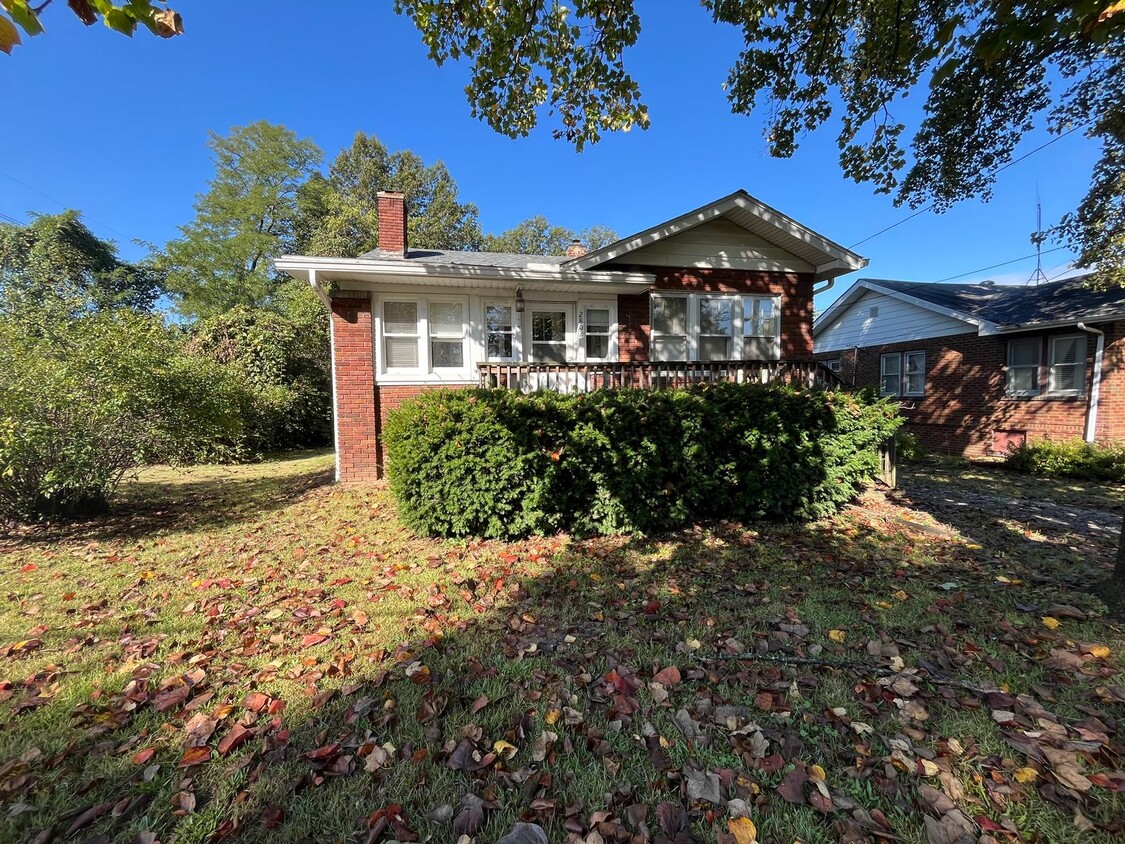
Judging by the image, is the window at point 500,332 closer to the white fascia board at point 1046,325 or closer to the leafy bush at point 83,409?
the leafy bush at point 83,409

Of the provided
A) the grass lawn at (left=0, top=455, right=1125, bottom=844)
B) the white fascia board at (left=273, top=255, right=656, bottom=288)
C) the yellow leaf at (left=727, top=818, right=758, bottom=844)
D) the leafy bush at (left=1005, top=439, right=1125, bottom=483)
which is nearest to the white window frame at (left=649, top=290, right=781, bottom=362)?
the white fascia board at (left=273, top=255, right=656, bottom=288)

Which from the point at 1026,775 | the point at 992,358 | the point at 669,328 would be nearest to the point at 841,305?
the point at 992,358

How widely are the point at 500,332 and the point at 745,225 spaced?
6.11 m

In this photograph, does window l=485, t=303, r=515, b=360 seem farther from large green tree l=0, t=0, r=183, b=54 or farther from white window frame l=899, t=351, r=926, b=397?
white window frame l=899, t=351, r=926, b=397

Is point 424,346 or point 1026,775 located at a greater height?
point 424,346

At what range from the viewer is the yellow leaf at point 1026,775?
1897mm

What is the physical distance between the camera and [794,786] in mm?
1889

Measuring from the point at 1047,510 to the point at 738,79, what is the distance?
763 cm

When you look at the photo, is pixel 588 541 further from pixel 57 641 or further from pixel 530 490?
pixel 57 641

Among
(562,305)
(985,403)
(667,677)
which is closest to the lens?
(667,677)

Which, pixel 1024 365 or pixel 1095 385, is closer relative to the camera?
pixel 1095 385

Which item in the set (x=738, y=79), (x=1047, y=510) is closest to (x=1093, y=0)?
(x=738, y=79)

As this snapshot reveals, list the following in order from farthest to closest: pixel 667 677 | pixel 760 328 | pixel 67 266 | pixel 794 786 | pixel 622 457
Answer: pixel 67 266
pixel 760 328
pixel 622 457
pixel 667 677
pixel 794 786

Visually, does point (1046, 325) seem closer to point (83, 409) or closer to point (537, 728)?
point (537, 728)
